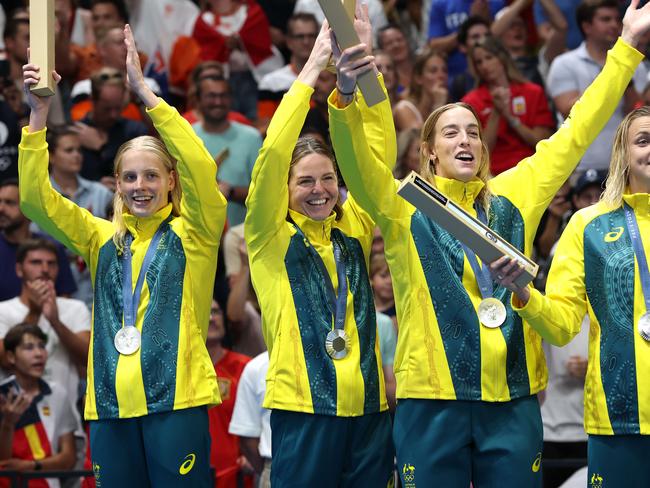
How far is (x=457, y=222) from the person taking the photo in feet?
14.3

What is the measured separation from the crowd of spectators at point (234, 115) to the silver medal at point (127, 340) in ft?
1.21

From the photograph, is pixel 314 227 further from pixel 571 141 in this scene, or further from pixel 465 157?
pixel 571 141

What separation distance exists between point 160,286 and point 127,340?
246 mm

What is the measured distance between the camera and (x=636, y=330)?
4.96 metres

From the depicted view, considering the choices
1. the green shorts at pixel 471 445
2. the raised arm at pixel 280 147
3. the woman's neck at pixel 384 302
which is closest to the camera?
the green shorts at pixel 471 445

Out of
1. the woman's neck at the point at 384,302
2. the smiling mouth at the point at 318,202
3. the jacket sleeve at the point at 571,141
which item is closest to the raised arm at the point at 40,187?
the smiling mouth at the point at 318,202

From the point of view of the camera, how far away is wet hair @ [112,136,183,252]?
554 centimetres

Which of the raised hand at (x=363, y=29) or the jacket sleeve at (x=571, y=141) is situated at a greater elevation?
the raised hand at (x=363, y=29)

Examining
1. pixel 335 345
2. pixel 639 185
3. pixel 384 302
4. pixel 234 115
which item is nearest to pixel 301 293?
pixel 335 345

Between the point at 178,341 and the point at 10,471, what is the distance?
176 cm

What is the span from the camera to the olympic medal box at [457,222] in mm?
4348

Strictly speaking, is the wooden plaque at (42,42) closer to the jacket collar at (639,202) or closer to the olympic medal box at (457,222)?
the olympic medal box at (457,222)

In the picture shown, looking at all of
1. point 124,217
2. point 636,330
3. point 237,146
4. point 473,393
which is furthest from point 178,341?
point 237,146

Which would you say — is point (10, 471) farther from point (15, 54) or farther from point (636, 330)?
point (15, 54)
